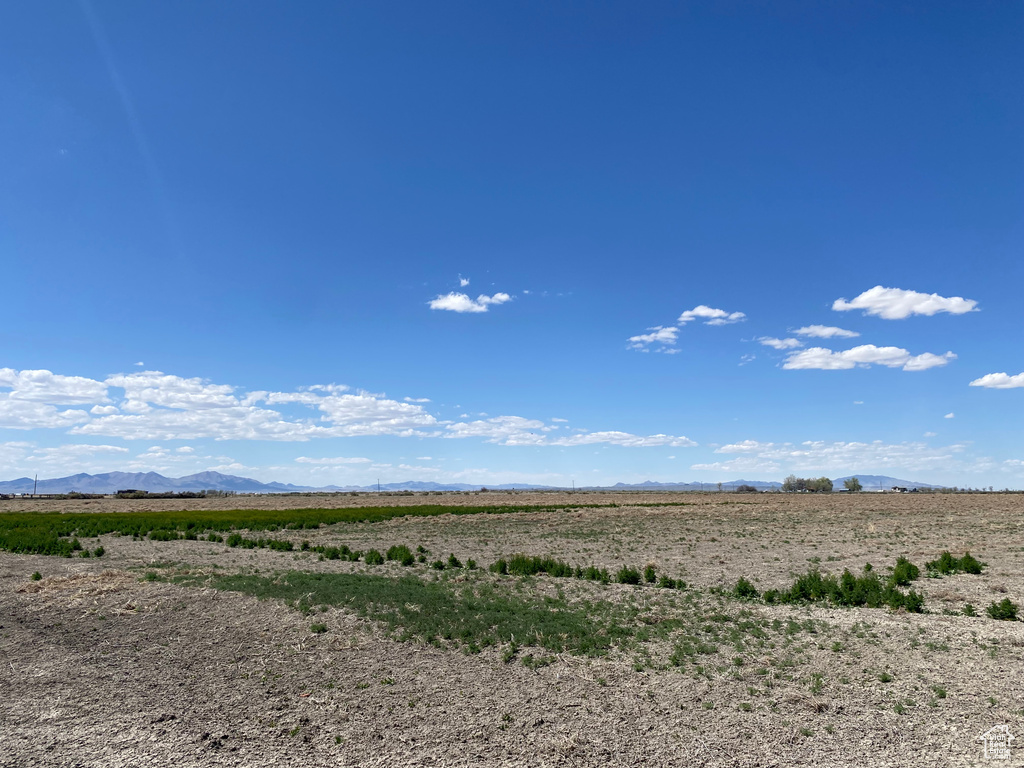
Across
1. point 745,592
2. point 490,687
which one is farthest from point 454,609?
point 745,592

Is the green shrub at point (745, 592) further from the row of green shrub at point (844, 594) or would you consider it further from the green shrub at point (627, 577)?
the green shrub at point (627, 577)

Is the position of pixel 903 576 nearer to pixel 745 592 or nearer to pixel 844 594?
pixel 844 594

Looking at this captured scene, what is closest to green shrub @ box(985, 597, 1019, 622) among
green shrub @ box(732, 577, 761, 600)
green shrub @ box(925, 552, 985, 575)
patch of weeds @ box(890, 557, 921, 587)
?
patch of weeds @ box(890, 557, 921, 587)

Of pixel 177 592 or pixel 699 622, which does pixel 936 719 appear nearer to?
pixel 699 622

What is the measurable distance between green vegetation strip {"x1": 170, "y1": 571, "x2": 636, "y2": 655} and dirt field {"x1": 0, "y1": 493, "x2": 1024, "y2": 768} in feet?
1.90

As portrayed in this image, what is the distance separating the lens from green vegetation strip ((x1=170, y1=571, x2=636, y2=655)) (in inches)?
512

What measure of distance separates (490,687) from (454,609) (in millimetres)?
5250

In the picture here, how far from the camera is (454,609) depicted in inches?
607

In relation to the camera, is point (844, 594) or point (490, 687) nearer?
point (490, 687)

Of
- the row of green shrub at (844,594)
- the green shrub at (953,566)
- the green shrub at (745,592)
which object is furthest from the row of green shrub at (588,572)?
the green shrub at (953,566)

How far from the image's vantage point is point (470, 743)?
8.38 m

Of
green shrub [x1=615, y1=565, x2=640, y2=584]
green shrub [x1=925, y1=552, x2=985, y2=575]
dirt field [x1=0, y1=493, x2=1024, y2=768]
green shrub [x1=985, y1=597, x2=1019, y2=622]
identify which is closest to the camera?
dirt field [x1=0, y1=493, x2=1024, y2=768]

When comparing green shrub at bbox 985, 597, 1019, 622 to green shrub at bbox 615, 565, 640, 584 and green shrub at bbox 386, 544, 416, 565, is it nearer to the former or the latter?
green shrub at bbox 615, 565, 640, 584

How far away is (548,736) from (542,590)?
10666 mm
